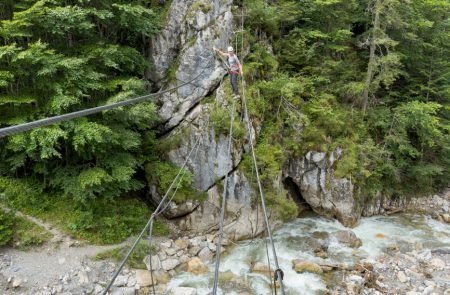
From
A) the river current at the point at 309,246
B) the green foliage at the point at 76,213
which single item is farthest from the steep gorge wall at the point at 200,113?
the green foliage at the point at 76,213

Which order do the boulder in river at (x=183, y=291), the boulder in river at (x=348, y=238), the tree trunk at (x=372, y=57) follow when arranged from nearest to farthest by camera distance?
1. the boulder in river at (x=183, y=291)
2. the boulder in river at (x=348, y=238)
3. the tree trunk at (x=372, y=57)

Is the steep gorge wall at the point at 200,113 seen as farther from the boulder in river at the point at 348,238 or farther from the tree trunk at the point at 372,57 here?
the tree trunk at the point at 372,57

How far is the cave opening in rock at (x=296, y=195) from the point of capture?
13.1 metres

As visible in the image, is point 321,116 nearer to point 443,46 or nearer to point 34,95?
point 443,46

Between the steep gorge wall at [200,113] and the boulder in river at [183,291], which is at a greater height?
the steep gorge wall at [200,113]

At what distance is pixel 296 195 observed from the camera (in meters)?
13.3

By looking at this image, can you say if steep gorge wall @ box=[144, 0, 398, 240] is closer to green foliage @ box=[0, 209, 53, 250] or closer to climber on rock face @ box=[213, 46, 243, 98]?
climber on rock face @ box=[213, 46, 243, 98]

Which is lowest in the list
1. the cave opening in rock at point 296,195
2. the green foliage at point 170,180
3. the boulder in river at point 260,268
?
the boulder in river at point 260,268

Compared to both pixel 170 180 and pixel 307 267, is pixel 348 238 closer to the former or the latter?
pixel 307 267

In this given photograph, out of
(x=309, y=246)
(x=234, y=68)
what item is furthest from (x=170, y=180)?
(x=309, y=246)

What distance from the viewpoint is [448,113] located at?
14922 mm

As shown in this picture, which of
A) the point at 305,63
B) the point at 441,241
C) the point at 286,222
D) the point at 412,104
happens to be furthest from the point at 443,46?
the point at 286,222

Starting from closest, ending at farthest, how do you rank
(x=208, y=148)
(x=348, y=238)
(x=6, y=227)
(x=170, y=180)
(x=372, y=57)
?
(x=6, y=227)
(x=170, y=180)
(x=208, y=148)
(x=348, y=238)
(x=372, y=57)

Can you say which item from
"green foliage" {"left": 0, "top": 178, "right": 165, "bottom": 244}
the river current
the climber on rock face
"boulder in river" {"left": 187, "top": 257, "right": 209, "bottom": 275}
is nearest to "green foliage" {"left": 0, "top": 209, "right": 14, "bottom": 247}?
"green foliage" {"left": 0, "top": 178, "right": 165, "bottom": 244}
